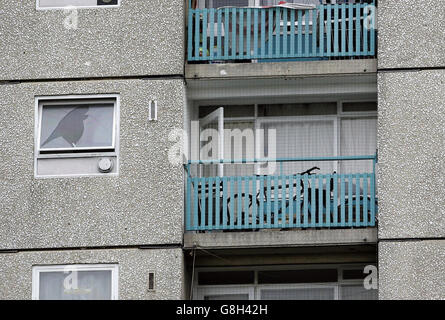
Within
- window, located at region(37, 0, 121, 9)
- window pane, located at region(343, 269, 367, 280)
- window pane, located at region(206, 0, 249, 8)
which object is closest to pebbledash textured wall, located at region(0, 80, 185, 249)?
window, located at region(37, 0, 121, 9)

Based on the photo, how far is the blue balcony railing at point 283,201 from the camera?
2012cm

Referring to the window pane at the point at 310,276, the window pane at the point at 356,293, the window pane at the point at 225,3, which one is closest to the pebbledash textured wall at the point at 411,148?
the window pane at the point at 356,293

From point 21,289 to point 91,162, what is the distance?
2.09 m

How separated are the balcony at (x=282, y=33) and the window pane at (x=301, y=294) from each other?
3.44m

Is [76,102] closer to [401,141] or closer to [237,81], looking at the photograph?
[237,81]

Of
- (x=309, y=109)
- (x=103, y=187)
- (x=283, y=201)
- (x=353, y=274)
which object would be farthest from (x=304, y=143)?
(x=103, y=187)

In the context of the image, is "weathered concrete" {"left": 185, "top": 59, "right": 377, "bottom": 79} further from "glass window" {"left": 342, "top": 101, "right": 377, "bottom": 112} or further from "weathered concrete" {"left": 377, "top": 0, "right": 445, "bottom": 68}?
"glass window" {"left": 342, "top": 101, "right": 377, "bottom": 112}

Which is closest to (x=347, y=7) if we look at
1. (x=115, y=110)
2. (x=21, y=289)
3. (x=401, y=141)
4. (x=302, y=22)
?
(x=302, y=22)

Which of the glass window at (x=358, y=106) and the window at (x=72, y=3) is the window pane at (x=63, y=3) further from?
the glass window at (x=358, y=106)

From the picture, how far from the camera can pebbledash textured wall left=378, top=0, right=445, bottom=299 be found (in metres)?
19.5

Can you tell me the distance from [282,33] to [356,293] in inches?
159

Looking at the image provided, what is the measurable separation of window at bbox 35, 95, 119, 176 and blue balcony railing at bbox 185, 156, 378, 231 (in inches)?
49.6

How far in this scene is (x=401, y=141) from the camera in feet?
65.7

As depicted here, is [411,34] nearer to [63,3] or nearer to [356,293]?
[356,293]
